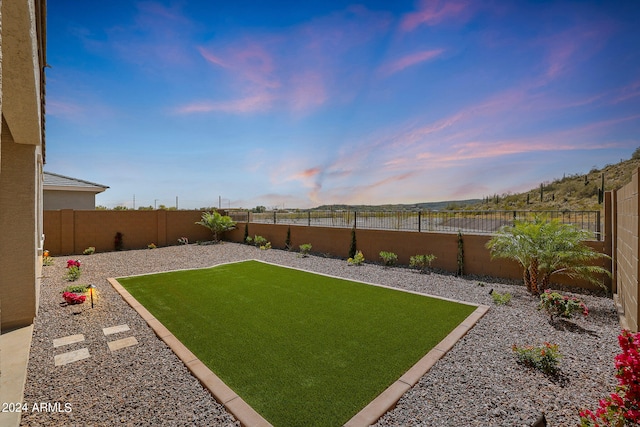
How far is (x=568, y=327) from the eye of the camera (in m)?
4.37

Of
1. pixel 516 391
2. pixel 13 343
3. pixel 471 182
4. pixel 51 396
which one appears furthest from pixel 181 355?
pixel 471 182

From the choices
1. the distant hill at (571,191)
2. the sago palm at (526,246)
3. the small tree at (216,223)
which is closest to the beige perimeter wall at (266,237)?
the small tree at (216,223)

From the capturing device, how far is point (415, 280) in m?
7.24

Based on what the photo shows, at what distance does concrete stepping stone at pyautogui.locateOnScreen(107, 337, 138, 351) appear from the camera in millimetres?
3750

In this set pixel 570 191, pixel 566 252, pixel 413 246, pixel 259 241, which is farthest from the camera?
pixel 570 191

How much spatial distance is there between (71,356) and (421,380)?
4.25 m

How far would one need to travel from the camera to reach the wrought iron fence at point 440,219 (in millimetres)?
6441

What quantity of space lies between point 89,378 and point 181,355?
0.91 metres

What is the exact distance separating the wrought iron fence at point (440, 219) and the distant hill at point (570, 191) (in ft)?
37.4

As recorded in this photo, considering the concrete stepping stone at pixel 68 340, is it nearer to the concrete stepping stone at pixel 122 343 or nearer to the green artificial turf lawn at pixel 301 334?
the concrete stepping stone at pixel 122 343

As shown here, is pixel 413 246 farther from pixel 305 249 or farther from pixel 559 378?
pixel 559 378

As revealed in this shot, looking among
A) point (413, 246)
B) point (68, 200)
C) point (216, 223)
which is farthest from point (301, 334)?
point (68, 200)

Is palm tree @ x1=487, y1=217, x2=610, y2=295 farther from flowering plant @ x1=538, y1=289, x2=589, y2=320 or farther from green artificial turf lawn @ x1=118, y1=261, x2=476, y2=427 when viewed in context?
green artificial turf lawn @ x1=118, y1=261, x2=476, y2=427

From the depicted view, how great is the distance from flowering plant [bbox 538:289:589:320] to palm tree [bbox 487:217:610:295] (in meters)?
1.27
